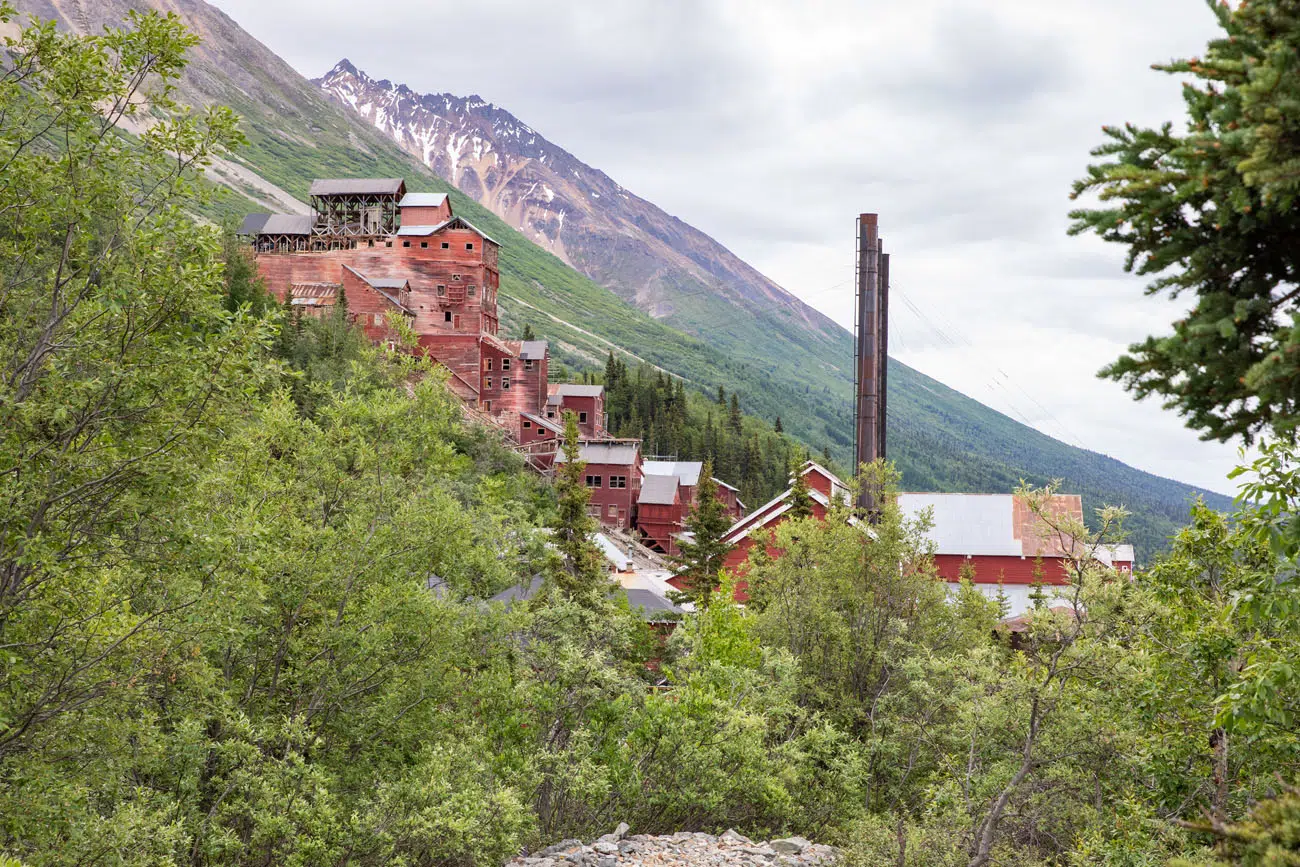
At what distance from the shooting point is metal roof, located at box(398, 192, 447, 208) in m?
98.1

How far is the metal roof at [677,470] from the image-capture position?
90.2 metres

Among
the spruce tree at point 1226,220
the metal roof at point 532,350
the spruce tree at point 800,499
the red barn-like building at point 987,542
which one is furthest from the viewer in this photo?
the metal roof at point 532,350

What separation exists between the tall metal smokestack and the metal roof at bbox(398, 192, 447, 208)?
196 feet

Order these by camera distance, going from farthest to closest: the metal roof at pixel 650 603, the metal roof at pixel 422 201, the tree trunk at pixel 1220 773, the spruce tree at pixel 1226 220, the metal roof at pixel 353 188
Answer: the metal roof at pixel 353 188 → the metal roof at pixel 422 201 → the metal roof at pixel 650 603 → the tree trunk at pixel 1220 773 → the spruce tree at pixel 1226 220

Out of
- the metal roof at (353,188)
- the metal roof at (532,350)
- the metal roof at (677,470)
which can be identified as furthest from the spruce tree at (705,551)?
the metal roof at (353,188)

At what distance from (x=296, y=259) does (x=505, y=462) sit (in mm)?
34997

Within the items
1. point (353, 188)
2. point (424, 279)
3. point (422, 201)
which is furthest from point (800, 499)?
→ point (353, 188)

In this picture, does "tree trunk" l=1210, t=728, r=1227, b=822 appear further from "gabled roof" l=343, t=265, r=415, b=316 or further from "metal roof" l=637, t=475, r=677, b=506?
"gabled roof" l=343, t=265, r=415, b=316

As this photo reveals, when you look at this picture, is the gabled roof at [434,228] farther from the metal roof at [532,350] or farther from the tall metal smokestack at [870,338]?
the tall metal smokestack at [870,338]

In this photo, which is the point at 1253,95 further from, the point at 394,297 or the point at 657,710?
the point at 394,297

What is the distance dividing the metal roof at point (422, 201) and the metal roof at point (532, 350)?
59.1 feet

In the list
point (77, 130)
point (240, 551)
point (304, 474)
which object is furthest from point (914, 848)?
point (77, 130)

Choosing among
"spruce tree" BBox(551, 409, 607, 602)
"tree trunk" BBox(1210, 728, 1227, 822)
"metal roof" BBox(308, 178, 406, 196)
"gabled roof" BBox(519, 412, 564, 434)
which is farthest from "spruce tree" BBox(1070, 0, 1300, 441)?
"metal roof" BBox(308, 178, 406, 196)

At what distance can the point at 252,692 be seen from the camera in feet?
57.6
